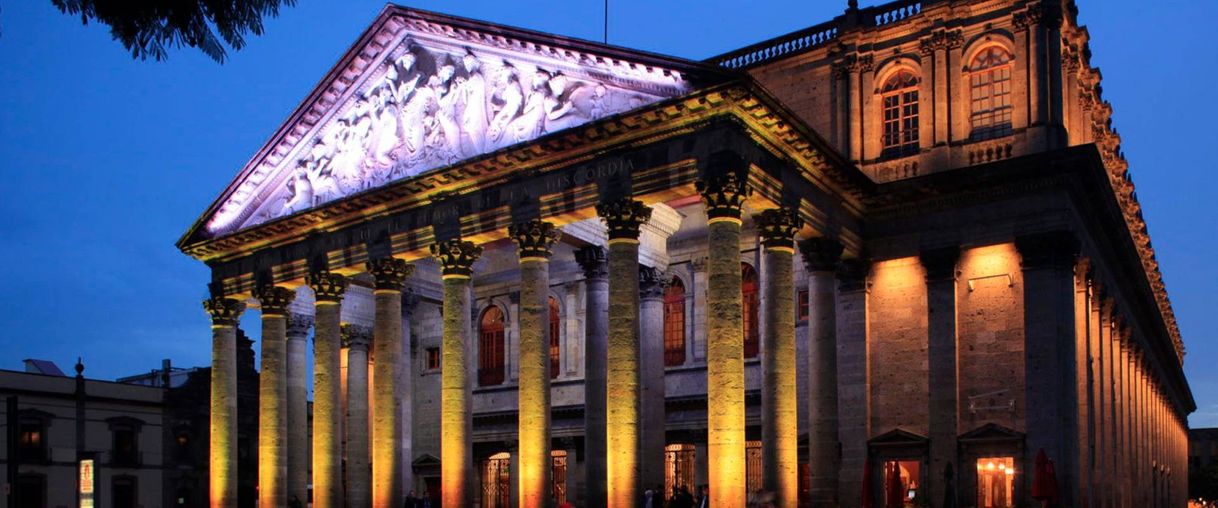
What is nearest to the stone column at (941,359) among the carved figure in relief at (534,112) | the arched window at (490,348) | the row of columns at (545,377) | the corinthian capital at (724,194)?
the row of columns at (545,377)

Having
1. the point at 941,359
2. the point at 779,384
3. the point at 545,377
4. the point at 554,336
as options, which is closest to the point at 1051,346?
the point at 941,359

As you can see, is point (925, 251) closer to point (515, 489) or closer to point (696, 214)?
point (696, 214)

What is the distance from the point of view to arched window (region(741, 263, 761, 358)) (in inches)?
1388

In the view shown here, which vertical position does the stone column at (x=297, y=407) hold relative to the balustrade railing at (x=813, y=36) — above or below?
below

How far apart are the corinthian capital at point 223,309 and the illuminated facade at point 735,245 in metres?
0.07

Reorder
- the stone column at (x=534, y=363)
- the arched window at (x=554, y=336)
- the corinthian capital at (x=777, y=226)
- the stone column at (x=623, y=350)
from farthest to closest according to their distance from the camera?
the arched window at (x=554, y=336), the stone column at (x=534, y=363), the corinthian capital at (x=777, y=226), the stone column at (x=623, y=350)

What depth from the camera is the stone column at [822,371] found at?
2880 cm

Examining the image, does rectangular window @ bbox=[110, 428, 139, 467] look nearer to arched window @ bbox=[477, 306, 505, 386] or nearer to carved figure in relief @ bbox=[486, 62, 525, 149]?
arched window @ bbox=[477, 306, 505, 386]

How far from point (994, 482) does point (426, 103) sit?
17.6 m

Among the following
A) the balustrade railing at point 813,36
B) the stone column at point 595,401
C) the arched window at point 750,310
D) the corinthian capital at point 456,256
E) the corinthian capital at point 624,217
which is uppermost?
the balustrade railing at point 813,36

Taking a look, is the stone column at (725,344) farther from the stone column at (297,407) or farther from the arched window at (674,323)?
the stone column at (297,407)

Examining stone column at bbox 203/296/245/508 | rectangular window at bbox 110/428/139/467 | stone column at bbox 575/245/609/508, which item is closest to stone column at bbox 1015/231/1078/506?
stone column at bbox 575/245/609/508

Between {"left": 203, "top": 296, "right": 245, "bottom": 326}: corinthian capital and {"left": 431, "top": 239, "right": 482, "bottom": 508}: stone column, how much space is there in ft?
33.2

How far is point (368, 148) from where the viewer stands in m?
33.1
